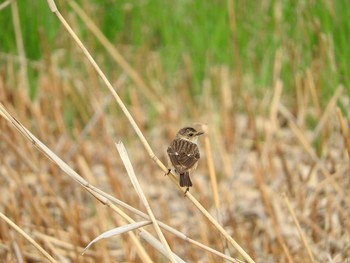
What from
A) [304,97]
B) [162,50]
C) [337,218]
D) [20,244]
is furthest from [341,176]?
[162,50]

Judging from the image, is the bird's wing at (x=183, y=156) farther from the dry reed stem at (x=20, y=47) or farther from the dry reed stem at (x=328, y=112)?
the dry reed stem at (x=20, y=47)

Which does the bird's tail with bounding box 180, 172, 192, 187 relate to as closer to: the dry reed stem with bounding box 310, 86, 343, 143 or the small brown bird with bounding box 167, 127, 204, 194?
the small brown bird with bounding box 167, 127, 204, 194

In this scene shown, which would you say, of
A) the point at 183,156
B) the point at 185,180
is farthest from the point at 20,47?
the point at 185,180

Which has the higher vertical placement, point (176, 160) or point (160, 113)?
point (176, 160)

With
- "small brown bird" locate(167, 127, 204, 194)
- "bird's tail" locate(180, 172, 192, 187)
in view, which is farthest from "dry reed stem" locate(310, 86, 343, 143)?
"bird's tail" locate(180, 172, 192, 187)

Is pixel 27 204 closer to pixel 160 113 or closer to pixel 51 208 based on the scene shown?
pixel 51 208

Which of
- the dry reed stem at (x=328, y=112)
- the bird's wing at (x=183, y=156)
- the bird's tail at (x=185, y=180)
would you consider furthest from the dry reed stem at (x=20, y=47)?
the bird's tail at (x=185, y=180)
